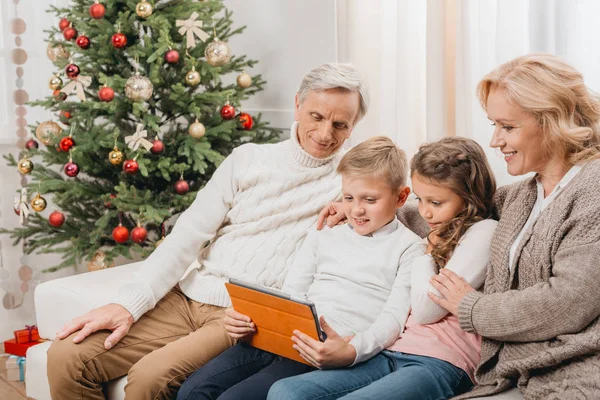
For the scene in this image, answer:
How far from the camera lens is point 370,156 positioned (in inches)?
72.2

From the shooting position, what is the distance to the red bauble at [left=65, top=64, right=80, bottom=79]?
280 centimetres

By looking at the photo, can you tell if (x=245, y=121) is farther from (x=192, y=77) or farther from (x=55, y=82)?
(x=55, y=82)

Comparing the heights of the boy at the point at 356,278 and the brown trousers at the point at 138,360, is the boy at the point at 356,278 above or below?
above

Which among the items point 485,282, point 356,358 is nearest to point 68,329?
point 356,358

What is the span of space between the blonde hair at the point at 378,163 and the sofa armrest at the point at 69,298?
81cm

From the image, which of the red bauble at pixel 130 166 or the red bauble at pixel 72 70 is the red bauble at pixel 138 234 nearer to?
the red bauble at pixel 130 166

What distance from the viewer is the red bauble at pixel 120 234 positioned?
112 inches

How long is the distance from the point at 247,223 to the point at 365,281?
20.5 inches

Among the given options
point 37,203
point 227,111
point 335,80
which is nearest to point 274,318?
point 335,80

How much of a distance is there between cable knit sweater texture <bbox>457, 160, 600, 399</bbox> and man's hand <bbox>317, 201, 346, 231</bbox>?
528mm

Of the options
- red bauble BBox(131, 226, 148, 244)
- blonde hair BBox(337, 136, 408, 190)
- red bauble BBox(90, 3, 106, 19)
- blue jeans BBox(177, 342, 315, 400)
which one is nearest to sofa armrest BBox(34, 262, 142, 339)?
blue jeans BBox(177, 342, 315, 400)

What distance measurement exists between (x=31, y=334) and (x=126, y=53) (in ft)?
4.51

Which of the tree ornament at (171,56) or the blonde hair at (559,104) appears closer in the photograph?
the blonde hair at (559,104)

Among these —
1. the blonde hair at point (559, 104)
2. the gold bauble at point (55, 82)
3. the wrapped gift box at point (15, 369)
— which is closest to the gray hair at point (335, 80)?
the blonde hair at point (559, 104)
